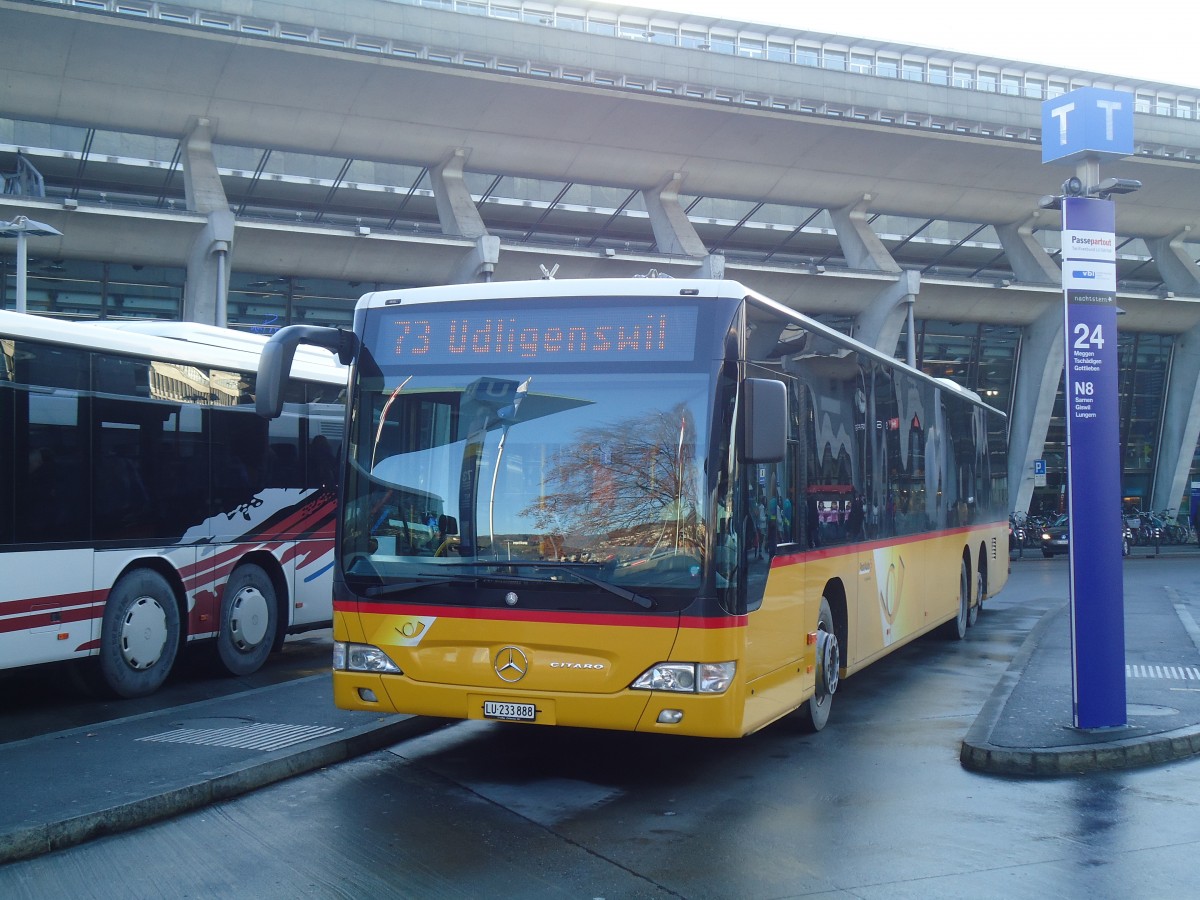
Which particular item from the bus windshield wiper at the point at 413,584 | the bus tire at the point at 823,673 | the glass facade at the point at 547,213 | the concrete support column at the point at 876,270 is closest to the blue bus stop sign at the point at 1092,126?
the bus tire at the point at 823,673

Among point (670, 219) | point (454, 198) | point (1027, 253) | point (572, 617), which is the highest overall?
point (1027, 253)

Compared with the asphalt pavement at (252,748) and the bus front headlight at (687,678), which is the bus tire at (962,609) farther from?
the bus front headlight at (687,678)

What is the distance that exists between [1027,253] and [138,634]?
36.3m

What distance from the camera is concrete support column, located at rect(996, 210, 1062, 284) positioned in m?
40.3

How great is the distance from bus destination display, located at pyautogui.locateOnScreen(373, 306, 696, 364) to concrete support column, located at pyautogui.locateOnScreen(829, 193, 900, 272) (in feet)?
101

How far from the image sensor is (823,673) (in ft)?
29.1

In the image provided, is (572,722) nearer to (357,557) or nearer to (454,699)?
(454,699)

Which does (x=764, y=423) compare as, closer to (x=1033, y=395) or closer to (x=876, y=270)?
(x=876, y=270)

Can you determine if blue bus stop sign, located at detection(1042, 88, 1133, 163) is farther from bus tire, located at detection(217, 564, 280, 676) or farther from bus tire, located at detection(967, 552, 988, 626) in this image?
bus tire, located at detection(967, 552, 988, 626)

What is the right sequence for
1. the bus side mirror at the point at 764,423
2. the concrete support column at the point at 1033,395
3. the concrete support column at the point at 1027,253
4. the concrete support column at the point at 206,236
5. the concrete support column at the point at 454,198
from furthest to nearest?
1. the concrete support column at the point at 1033,395
2. the concrete support column at the point at 1027,253
3. the concrete support column at the point at 454,198
4. the concrete support column at the point at 206,236
5. the bus side mirror at the point at 764,423

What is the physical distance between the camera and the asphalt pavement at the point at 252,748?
249 inches

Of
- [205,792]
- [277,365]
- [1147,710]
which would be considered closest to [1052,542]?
[1147,710]

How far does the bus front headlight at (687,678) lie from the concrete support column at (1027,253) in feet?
120

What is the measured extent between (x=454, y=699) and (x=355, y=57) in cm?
2318
